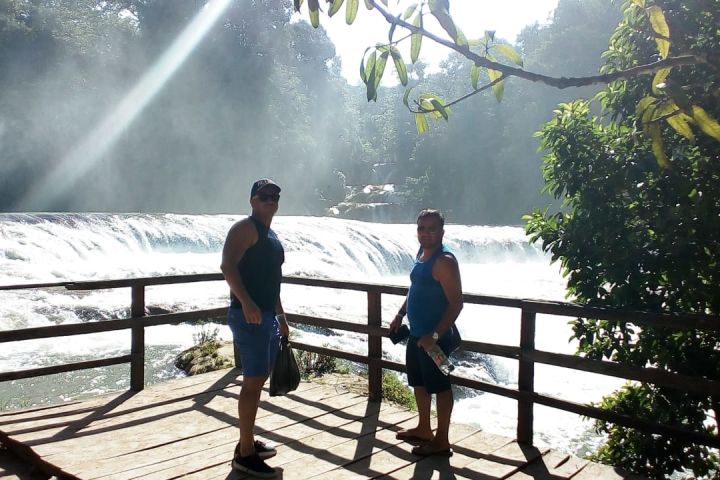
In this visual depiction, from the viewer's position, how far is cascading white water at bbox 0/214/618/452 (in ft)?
29.6

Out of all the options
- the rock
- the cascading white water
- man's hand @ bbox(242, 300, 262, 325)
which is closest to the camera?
man's hand @ bbox(242, 300, 262, 325)

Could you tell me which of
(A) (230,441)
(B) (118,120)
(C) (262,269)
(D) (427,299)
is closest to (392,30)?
(C) (262,269)

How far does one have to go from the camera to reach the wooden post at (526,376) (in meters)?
4.18

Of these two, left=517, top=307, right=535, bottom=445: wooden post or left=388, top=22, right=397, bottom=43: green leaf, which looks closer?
left=388, top=22, right=397, bottom=43: green leaf

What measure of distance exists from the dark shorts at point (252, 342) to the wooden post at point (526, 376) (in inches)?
66.3

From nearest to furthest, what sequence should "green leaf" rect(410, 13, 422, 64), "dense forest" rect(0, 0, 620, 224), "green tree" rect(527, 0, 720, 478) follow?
"green leaf" rect(410, 13, 422, 64) → "green tree" rect(527, 0, 720, 478) → "dense forest" rect(0, 0, 620, 224)

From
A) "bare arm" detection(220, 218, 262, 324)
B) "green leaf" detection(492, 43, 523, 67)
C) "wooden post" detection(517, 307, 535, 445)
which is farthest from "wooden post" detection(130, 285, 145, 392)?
"green leaf" detection(492, 43, 523, 67)

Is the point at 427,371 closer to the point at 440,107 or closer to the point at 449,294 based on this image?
the point at 449,294

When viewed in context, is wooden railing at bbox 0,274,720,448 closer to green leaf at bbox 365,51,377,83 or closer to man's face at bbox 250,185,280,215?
man's face at bbox 250,185,280,215

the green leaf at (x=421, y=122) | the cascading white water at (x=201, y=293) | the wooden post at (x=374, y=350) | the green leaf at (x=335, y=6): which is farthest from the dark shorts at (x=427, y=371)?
the cascading white water at (x=201, y=293)

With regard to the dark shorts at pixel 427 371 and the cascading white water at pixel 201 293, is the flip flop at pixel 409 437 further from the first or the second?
the cascading white water at pixel 201 293

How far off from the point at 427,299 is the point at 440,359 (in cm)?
36

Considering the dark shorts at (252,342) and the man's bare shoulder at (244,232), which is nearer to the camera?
the man's bare shoulder at (244,232)

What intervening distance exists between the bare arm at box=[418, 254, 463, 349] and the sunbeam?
3136 cm
